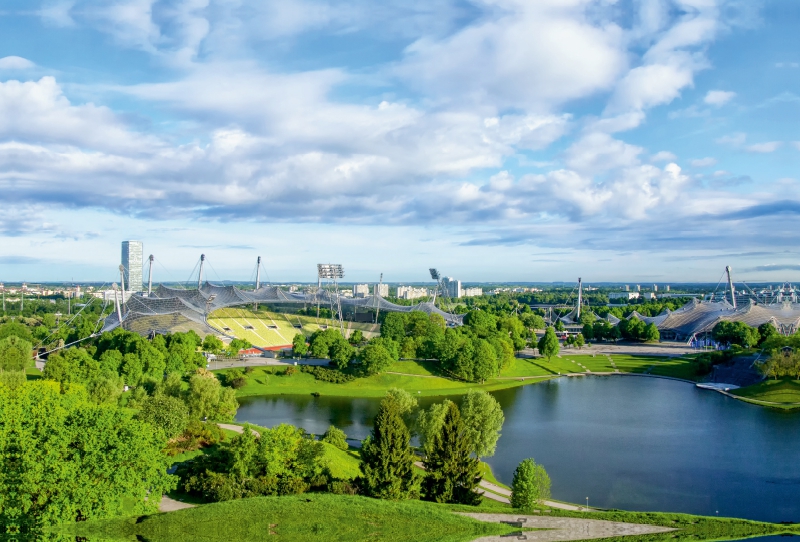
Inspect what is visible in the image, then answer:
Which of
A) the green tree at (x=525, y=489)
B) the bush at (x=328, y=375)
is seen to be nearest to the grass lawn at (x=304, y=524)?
the green tree at (x=525, y=489)

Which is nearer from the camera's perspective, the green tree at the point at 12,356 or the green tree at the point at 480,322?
the green tree at the point at 12,356

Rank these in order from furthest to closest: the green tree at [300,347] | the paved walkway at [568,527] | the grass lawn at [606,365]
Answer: the grass lawn at [606,365]
the green tree at [300,347]
the paved walkway at [568,527]

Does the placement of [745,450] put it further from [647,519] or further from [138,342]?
[138,342]

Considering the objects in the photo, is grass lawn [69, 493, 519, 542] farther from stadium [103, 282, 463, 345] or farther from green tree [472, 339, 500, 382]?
stadium [103, 282, 463, 345]

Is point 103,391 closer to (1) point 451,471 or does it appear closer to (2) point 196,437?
(2) point 196,437

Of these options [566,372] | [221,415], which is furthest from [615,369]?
[221,415]

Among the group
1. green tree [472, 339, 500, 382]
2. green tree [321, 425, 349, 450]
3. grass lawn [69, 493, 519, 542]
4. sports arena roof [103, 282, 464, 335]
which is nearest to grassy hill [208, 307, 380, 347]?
sports arena roof [103, 282, 464, 335]

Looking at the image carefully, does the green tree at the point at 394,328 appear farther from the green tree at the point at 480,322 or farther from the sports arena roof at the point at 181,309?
the sports arena roof at the point at 181,309
